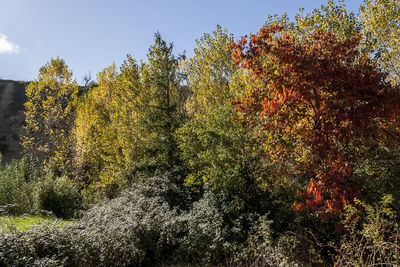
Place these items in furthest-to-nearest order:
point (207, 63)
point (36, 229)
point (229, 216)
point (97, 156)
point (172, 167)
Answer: point (97, 156) → point (207, 63) → point (172, 167) → point (229, 216) → point (36, 229)

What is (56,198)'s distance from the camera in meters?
13.0

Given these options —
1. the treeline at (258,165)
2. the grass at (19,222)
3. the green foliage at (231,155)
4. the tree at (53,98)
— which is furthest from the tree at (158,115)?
the tree at (53,98)

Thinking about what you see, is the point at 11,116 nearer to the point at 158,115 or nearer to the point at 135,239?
the point at 158,115

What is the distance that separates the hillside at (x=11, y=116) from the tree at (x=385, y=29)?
3611 cm

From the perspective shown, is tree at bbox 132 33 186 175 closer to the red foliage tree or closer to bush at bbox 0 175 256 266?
bush at bbox 0 175 256 266

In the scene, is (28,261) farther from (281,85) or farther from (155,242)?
(281,85)

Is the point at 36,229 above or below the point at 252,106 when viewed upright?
below

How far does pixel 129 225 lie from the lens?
7.09 m

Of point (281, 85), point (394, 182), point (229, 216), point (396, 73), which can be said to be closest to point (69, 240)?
point (229, 216)

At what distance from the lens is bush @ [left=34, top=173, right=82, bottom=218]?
1262cm

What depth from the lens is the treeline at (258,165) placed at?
5328 millimetres

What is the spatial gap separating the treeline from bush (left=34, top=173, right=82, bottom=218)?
58 mm

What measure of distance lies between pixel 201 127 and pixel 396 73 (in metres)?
8.00

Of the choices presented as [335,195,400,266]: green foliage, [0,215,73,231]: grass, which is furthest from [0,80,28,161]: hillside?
[335,195,400,266]: green foliage
